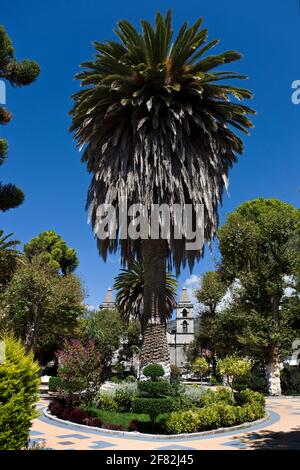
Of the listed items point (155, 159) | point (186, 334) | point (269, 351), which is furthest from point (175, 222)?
point (186, 334)

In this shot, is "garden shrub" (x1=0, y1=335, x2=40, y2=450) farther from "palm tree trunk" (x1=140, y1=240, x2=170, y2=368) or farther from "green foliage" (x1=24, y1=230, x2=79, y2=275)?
"green foliage" (x1=24, y1=230, x2=79, y2=275)

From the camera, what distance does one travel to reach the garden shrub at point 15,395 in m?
6.67

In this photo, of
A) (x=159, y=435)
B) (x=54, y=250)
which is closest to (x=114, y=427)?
(x=159, y=435)

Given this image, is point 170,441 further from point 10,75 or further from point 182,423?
point 10,75

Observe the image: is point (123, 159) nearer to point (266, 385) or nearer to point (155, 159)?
point (155, 159)

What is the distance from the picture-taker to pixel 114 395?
54.0 feet

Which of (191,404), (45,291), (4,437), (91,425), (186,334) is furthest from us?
(186,334)

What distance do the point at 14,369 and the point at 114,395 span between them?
10471mm

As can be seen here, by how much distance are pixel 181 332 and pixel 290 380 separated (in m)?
36.8

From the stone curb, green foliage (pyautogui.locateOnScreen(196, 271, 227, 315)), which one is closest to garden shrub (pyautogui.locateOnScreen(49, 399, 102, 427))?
the stone curb

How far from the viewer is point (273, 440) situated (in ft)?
37.6

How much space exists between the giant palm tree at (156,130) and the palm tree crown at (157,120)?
4 centimetres

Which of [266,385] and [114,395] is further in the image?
[266,385]

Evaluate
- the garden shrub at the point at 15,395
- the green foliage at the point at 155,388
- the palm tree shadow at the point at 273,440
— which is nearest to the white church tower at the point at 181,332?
the green foliage at the point at 155,388
